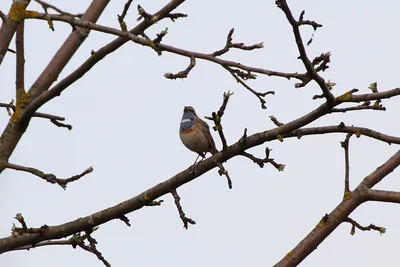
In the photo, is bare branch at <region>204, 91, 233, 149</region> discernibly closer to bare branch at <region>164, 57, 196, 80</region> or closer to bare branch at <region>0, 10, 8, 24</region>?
bare branch at <region>164, 57, 196, 80</region>

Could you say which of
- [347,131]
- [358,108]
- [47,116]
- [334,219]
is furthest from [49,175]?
[358,108]

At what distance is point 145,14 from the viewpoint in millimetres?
5426

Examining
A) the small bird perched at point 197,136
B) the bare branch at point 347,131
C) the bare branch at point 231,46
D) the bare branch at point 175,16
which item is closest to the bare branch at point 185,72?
the bare branch at point 231,46

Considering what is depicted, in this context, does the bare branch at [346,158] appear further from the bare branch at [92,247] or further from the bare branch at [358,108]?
the bare branch at [92,247]

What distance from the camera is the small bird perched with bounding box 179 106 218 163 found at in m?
8.26

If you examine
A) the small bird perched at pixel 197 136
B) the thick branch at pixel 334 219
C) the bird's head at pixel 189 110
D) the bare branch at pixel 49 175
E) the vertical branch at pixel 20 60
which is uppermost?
the bird's head at pixel 189 110

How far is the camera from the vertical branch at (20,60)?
6.40m

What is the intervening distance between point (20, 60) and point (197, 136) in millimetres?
2364

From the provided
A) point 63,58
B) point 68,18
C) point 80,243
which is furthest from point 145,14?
point 80,243

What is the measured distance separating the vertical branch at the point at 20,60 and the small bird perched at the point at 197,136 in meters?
2.25

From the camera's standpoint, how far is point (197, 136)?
27.1 ft

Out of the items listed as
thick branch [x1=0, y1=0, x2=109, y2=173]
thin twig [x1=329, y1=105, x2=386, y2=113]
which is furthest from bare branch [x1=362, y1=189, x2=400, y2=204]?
thick branch [x1=0, y1=0, x2=109, y2=173]

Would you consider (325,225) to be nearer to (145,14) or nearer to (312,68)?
(312,68)

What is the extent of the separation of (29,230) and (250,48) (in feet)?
6.52
